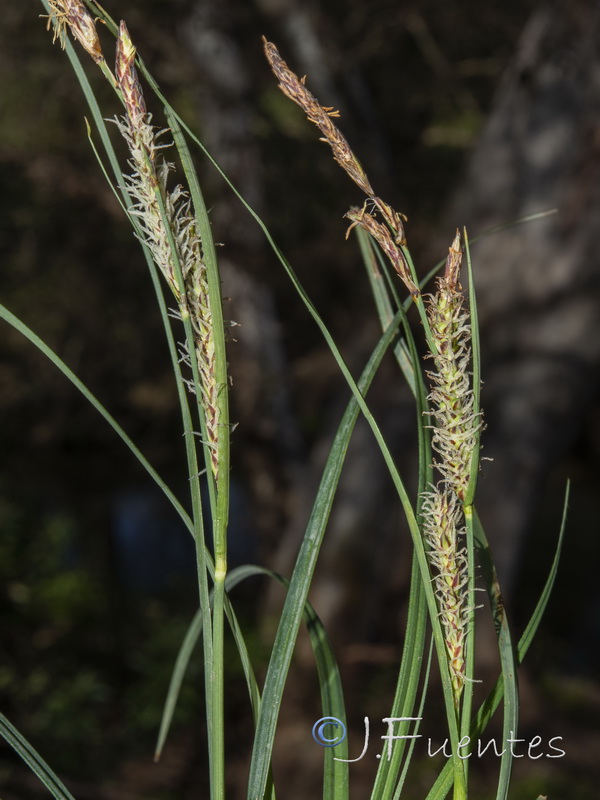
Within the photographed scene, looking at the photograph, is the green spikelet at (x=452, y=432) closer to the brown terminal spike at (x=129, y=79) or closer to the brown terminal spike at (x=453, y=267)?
the brown terminal spike at (x=453, y=267)

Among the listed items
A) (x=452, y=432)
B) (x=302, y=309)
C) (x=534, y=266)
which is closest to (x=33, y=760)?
(x=452, y=432)

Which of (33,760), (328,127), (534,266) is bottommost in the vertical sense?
(33,760)

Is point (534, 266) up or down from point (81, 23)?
up

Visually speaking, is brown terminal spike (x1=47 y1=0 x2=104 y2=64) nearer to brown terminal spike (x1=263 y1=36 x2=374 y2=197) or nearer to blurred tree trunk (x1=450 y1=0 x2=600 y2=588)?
brown terminal spike (x1=263 y1=36 x2=374 y2=197)

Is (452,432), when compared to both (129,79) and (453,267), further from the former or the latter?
(129,79)

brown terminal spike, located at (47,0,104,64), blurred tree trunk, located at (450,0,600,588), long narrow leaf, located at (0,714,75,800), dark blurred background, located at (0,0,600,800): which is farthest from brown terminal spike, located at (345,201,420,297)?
blurred tree trunk, located at (450,0,600,588)

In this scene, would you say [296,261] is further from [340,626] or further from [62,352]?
[340,626]

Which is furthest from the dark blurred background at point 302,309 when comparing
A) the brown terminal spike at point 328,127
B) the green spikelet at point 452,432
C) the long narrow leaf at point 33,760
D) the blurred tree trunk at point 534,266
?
the brown terminal spike at point 328,127

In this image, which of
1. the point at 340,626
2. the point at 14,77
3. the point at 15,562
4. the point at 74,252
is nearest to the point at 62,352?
the point at 74,252
